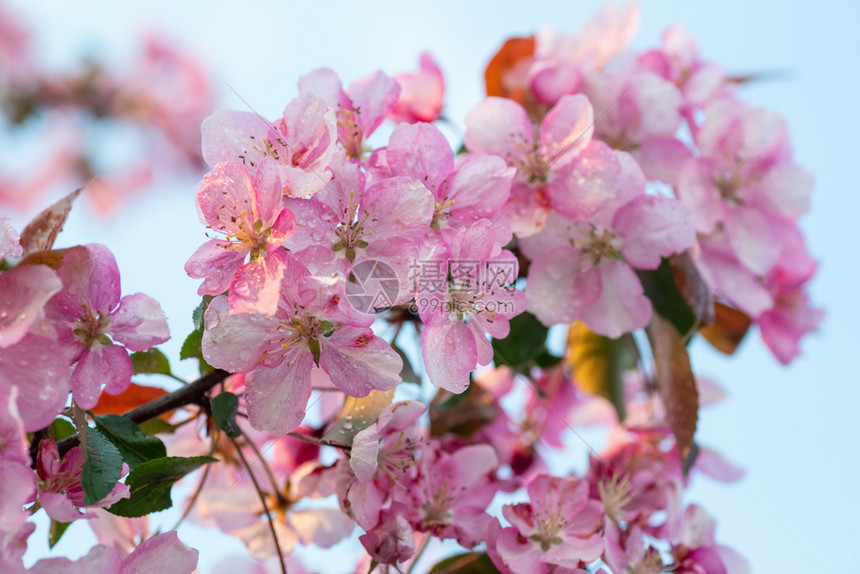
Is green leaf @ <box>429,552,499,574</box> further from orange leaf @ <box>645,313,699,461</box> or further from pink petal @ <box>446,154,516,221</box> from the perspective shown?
pink petal @ <box>446,154,516,221</box>

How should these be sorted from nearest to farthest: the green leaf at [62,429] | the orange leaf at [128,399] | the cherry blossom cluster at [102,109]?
1. the green leaf at [62,429]
2. the orange leaf at [128,399]
3. the cherry blossom cluster at [102,109]

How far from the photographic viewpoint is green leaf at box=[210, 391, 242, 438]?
0.65 m

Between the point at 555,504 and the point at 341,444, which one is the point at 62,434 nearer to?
the point at 341,444

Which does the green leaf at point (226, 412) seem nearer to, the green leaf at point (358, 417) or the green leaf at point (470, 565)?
the green leaf at point (358, 417)

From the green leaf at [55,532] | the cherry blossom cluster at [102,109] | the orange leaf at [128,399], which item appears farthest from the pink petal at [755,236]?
the cherry blossom cluster at [102,109]

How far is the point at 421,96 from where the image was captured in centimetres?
96

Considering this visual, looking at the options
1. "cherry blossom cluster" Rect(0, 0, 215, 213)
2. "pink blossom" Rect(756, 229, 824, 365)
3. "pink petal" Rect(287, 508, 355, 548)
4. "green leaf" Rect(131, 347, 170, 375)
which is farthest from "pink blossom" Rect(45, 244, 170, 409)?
"cherry blossom cluster" Rect(0, 0, 215, 213)

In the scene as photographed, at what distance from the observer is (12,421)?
0.48 m

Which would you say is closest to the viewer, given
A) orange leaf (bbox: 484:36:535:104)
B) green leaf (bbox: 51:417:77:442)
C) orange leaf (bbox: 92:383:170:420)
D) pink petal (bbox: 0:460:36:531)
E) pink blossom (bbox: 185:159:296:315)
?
pink petal (bbox: 0:460:36:531)

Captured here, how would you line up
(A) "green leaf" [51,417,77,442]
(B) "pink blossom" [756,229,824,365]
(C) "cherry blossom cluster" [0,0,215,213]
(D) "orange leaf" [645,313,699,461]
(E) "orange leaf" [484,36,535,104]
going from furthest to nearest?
1. (C) "cherry blossom cluster" [0,0,215,213]
2. (B) "pink blossom" [756,229,824,365]
3. (E) "orange leaf" [484,36,535,104]
4. (D) "orange leaf" [645,313,699,461]
5. (A) "green leaf" [51,417,77,442]

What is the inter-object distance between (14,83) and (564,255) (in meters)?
2.54

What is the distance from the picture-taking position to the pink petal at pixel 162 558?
1.94ft

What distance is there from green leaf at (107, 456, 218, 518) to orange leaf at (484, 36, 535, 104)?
2.16 ft

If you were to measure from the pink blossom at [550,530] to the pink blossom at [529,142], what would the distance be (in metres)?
0.29
